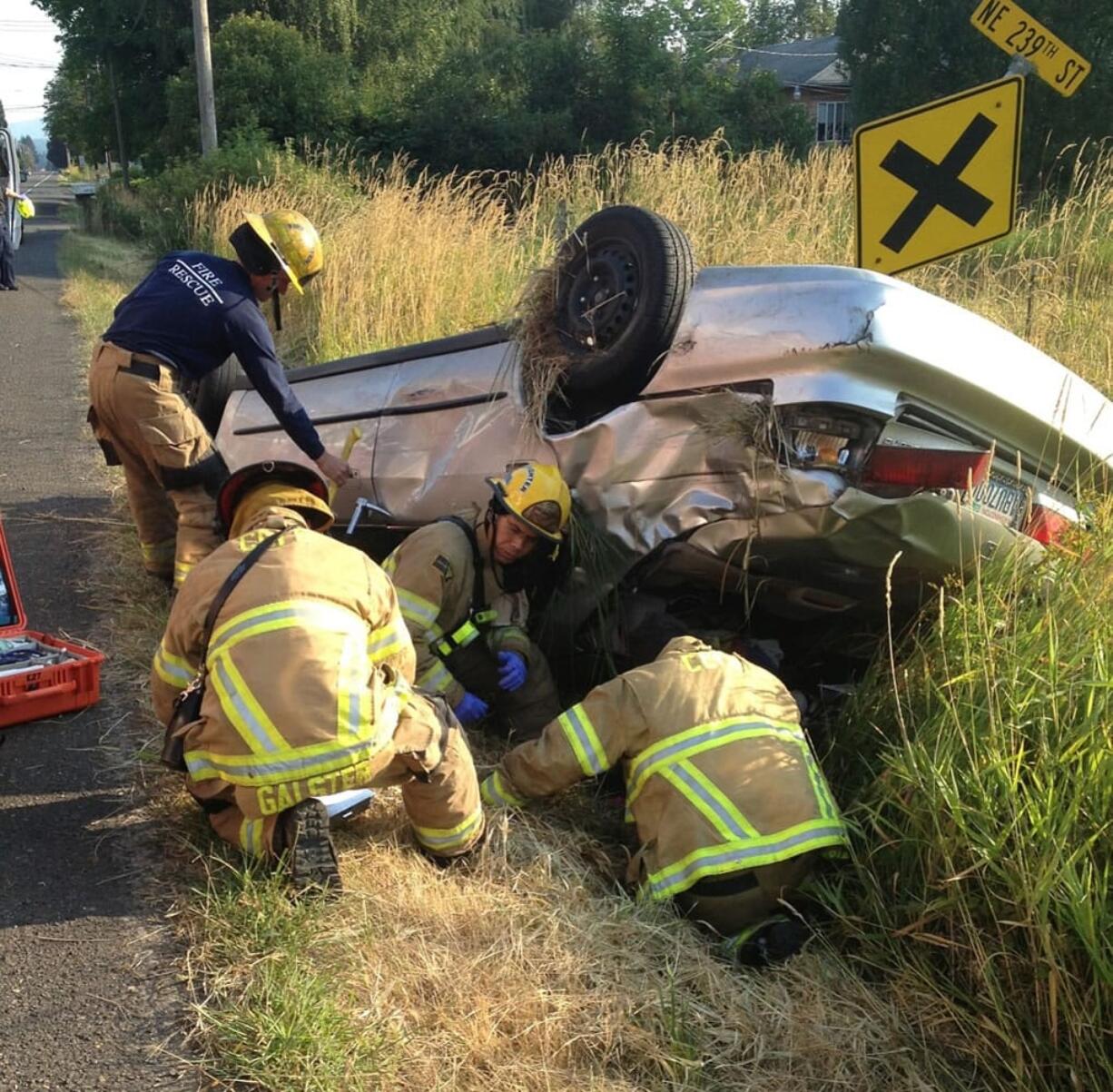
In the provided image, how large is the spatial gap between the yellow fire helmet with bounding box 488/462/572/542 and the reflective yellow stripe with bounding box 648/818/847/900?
117 cm

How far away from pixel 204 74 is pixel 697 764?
19686mm

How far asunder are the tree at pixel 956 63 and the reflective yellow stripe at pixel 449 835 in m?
17.0

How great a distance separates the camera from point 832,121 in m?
39.4

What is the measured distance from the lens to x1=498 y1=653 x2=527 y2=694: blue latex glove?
3.81 metres

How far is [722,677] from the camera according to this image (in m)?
3.11

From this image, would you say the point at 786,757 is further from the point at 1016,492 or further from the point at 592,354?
the point at 592,354

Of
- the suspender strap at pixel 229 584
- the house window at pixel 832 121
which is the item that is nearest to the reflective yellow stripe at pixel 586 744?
the suspender strap at pixel 229 584

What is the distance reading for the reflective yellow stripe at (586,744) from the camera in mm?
3129

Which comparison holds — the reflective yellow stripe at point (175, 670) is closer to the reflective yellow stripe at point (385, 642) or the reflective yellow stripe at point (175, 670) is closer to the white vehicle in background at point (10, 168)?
the reflective yellow stripe at point (385, 642)

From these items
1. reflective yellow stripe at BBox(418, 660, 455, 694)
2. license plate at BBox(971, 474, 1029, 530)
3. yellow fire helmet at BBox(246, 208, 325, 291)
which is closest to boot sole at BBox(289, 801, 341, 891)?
reflective yellow stripe at BBox(418, 660, 455, 694)

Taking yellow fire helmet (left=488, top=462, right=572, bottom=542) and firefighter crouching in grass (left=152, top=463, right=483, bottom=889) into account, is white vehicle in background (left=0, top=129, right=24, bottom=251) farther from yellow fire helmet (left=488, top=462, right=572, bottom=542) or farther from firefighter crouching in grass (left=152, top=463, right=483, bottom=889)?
firefighter crouching in grass (left=152, top=463, right=483, bottom=889)

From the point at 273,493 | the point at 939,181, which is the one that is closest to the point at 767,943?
the point at 273,493

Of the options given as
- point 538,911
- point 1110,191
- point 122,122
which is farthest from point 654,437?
point 122,122

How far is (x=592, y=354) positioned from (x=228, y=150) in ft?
56.1
